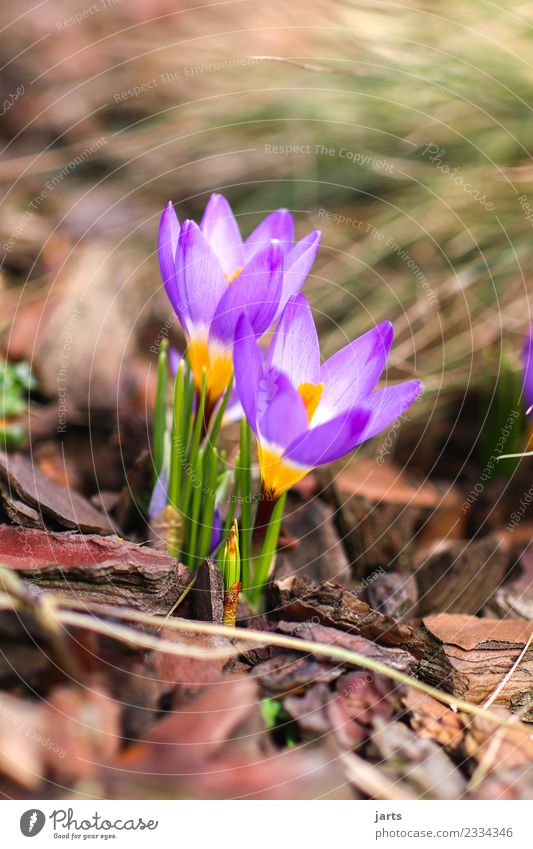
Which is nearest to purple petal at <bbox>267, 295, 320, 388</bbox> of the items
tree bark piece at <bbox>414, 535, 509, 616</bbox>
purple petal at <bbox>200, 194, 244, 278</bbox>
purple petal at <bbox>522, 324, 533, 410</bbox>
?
purple petal at <bbox>200, 194, 244, 278</bbox>

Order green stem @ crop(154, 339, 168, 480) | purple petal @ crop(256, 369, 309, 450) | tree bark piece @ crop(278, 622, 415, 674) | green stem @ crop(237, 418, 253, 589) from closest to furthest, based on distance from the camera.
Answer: purple petal @ crop(256, 369, 309, 450) < tree bark piece @ crop(278, 622, 415, 674) < green stem @ crop(237, 418, 253, 589) < green stem @ crop(154, 339, 168, 480)

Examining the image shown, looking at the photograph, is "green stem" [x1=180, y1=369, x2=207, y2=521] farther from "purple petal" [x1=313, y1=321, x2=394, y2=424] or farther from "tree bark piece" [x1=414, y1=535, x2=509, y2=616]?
"tree bark piece" [x1=414, y1=535, x2=509, y2=616]

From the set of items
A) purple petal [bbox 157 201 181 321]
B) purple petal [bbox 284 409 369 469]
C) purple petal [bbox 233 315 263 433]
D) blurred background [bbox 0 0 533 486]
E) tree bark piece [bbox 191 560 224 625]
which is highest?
blurred background [bbox 0 0 533 486]

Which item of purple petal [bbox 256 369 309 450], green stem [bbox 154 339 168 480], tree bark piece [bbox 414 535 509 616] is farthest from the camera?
tree bark piece [bbox 414 535 509 616]

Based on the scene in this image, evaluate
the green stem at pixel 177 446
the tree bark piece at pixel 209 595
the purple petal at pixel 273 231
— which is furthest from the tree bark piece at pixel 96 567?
the purple petal at pixel 273 231

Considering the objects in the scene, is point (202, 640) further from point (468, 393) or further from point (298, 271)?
point (468, 393)
